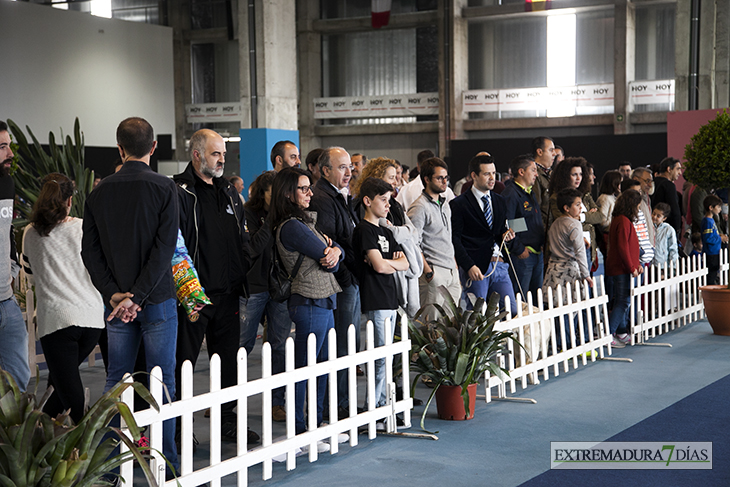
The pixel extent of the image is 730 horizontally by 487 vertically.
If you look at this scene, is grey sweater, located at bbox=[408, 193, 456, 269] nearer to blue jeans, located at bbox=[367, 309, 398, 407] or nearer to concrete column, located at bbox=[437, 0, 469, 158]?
blue jeans, located at bbox=[367, 309, 398, 407]

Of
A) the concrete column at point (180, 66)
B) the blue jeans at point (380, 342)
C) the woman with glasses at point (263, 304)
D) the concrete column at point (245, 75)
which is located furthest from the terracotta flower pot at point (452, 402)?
the concrete column at point (180, 66)

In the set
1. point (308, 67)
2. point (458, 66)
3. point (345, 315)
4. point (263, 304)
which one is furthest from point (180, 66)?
point (345, 315)

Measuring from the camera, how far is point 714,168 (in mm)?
→ 7016

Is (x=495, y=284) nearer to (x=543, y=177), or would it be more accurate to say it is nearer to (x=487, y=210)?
(x=487, y=210)

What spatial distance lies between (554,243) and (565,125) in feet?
41.6

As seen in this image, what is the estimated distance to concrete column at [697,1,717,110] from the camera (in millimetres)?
12695

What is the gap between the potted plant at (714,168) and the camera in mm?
6941

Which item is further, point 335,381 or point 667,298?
point 667,298

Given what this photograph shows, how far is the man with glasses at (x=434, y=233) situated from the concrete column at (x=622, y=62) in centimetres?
1317

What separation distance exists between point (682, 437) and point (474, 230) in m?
2.10

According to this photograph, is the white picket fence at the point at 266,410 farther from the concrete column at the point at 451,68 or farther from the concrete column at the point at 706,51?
the concrete column at the point at 451,68

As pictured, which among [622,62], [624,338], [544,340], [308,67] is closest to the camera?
[544,340]

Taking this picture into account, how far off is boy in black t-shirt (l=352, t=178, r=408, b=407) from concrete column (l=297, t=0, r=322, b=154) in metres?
16.4

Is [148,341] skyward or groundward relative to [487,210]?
groundward
